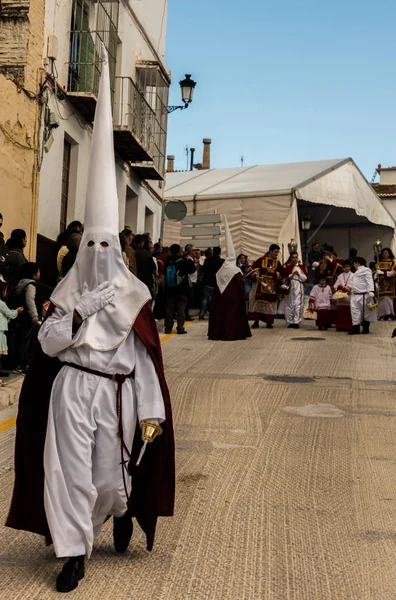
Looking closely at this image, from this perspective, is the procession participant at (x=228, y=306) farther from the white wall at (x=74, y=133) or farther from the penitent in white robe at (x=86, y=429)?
the penitent in white robe at (x=86, y=429)

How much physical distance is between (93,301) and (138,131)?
18333mm

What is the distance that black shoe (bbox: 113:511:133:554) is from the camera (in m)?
4.53

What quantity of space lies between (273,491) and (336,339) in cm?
1132

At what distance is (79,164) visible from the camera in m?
18.5

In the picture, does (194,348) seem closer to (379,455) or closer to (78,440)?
(379,455)

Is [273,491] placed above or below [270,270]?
below

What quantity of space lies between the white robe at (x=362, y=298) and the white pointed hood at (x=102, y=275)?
14.2 meters

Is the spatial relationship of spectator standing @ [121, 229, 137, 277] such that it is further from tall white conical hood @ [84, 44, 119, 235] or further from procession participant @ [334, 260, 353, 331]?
tall white conical hood @ [84, 44, 119, 235]

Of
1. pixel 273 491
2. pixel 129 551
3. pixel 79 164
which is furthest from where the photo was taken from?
pixel 79 164

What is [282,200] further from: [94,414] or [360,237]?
[94,414]

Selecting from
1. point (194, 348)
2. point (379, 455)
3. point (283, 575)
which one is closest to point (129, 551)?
point (283, 575)

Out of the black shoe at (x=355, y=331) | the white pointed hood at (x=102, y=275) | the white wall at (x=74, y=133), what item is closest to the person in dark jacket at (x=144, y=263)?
the white wall at (x=74, y=133)

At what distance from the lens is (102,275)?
445cm

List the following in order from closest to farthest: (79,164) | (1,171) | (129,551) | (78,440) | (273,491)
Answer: (78,440) → (129,551) → (273,491) → (1,171) → (79,164)
